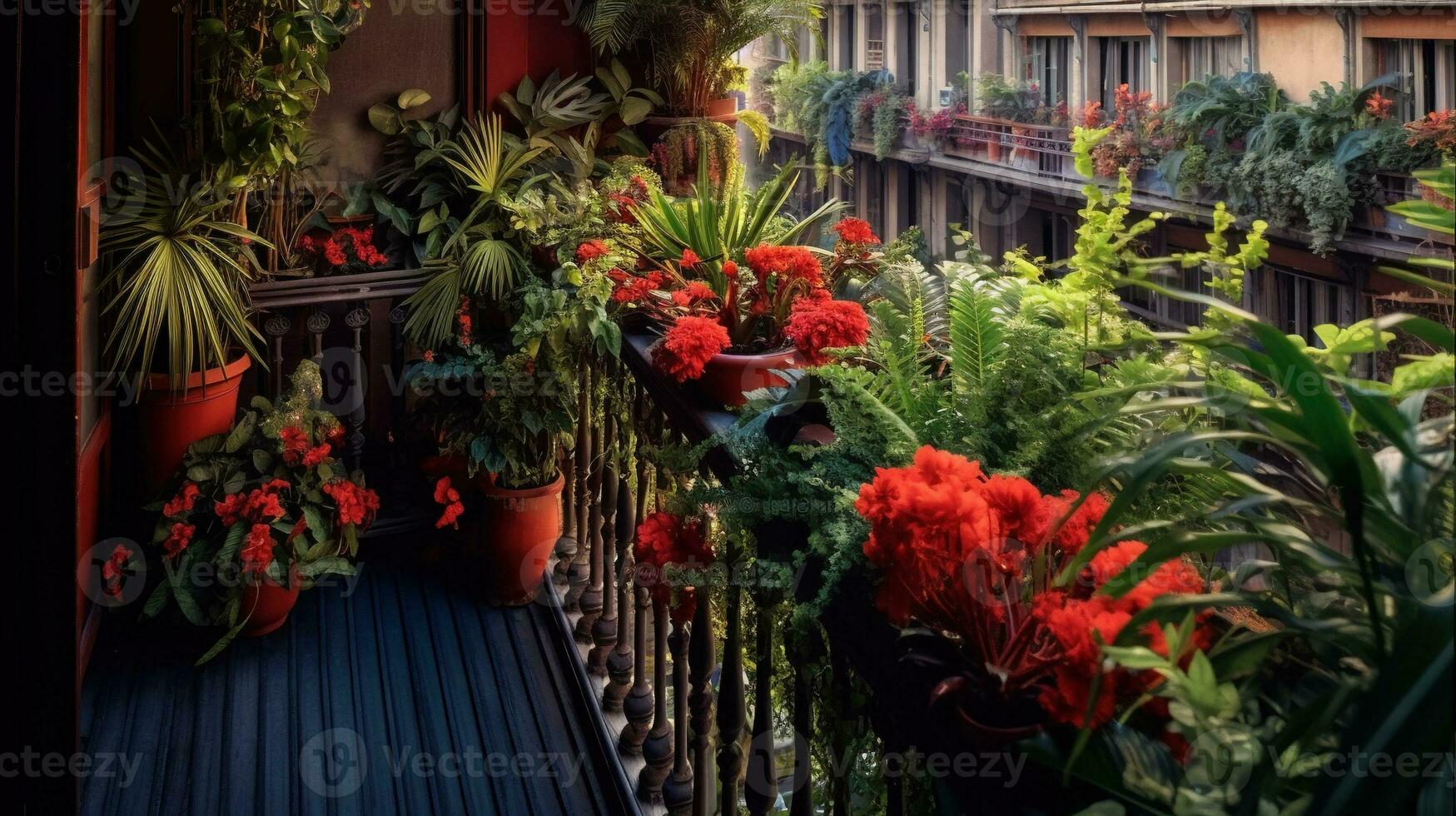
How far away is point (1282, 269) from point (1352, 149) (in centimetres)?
109

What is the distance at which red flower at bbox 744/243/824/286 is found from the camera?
169 centimetres

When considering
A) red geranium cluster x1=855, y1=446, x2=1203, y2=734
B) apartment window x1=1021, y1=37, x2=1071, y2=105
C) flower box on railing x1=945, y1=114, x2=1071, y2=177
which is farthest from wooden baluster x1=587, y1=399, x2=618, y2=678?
apartment window x1=1021, y1=37, x2=1071, y2=105

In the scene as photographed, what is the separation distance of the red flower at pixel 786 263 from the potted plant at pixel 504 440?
115cm

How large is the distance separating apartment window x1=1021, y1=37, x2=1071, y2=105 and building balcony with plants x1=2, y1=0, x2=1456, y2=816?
4.56 m

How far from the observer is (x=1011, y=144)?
904cm

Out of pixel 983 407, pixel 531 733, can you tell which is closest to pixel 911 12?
pixel 531 733

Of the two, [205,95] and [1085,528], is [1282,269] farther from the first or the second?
[1085,528]

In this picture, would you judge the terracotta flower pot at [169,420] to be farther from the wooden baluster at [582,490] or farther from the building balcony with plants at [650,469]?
the wooden baluster at [582,490]

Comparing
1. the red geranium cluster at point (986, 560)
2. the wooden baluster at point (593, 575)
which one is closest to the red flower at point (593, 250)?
the wooden baluster at point (593, 575)

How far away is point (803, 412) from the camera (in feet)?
4.00

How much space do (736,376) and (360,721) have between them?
51.1 inches

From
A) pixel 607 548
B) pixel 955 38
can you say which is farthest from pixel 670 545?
pixel 955 38

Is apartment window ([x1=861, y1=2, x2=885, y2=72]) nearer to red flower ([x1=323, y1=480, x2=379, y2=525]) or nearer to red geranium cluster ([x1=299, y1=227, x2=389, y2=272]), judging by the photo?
Result: red geranium cluster ([x1=299, y1=227, x2=389, y2=272])

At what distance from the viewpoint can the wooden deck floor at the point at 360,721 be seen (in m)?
2.10
